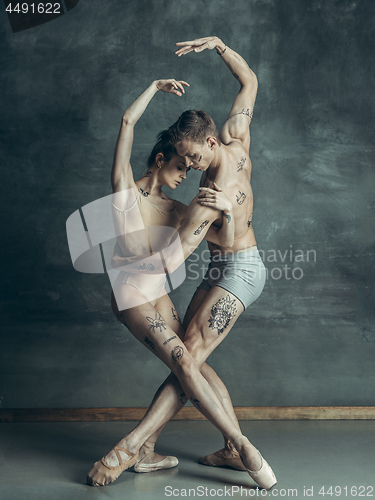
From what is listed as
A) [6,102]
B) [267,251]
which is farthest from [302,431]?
[6,102]

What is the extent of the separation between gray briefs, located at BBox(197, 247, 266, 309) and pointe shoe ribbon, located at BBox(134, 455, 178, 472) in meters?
0.98

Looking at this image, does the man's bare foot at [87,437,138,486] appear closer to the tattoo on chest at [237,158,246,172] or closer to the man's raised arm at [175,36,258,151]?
the tattoo on chest at [237,158,246,172]

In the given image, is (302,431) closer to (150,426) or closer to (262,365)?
(262,365)

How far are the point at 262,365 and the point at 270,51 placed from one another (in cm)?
238

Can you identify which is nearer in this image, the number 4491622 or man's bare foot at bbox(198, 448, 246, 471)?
man's bare foot at bbox(198, 448, 246, 471)

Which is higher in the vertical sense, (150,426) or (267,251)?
(267,251)

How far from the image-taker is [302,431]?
11.0ft

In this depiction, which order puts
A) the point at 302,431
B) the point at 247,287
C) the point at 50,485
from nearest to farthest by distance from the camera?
1. the point at 50,485
2. the point at 247,287
3. the point at 302,431

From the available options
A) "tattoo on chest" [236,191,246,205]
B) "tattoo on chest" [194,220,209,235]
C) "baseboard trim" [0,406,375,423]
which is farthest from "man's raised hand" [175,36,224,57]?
"baseboard trim" [0,406,375,423]

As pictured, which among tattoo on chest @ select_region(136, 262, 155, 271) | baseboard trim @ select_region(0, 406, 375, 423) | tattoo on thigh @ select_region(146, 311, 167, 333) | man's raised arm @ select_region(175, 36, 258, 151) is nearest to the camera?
tattoo on thigh @ select_region(146, 311, 167, 333)

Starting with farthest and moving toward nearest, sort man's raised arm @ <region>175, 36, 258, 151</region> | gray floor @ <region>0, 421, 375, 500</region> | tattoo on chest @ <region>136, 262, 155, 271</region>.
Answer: man's raised arm @ <region>175, 36, 258, 151</region> → tattoo on chest @ <region>136, 262, 155, 271</region> → gray floor @ <region>0, 421, 375, 500</region>

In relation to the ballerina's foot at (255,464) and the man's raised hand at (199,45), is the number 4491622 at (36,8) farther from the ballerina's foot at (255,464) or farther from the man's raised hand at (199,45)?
the ballerina's foot at (255,464)

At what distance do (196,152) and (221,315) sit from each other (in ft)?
2.89

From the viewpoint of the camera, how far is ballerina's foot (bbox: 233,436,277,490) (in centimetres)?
233
